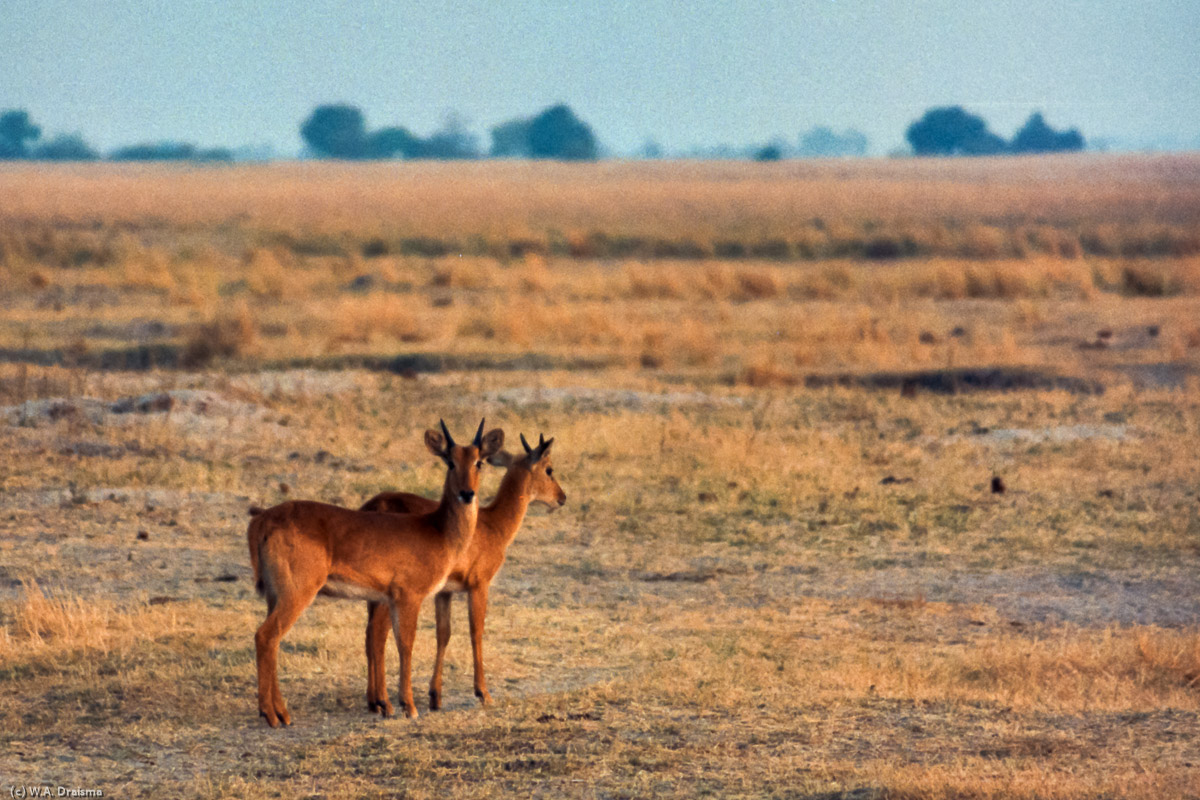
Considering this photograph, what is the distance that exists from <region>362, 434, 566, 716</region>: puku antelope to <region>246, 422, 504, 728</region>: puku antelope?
0.19 m

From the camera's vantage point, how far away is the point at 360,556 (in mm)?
7824

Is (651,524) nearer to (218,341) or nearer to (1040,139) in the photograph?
(218,341)

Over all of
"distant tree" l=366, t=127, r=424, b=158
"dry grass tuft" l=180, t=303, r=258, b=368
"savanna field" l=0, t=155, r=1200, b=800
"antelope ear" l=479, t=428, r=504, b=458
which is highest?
"distant tree" l=366, t=127, r=424, b=158

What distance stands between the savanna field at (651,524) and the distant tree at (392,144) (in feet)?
344

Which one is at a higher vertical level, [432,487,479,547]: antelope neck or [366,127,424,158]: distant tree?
[366,127,424,158]: distant tree

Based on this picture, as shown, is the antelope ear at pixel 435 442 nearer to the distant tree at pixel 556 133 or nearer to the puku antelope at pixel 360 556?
the puku antelope at pixel 360 556

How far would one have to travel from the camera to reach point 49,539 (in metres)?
12.6

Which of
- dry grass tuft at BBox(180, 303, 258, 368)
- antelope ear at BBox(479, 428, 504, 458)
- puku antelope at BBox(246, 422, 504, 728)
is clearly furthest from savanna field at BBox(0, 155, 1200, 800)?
antelope ear at BBox(479, 428, 504, 458)

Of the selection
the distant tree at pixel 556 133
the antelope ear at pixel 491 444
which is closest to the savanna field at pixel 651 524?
the antelope ear at pixel 491 444

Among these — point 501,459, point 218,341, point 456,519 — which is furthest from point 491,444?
point 218,341

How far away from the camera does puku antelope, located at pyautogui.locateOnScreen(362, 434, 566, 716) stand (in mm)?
8297

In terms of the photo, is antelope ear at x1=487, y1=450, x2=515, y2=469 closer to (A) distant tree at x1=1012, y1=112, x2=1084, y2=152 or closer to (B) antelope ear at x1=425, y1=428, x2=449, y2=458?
(B) antelope ear at x1=425, y1=428, x2=449, y2=458

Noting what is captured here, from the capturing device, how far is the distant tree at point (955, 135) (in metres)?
137

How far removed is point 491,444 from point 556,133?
129 metres
